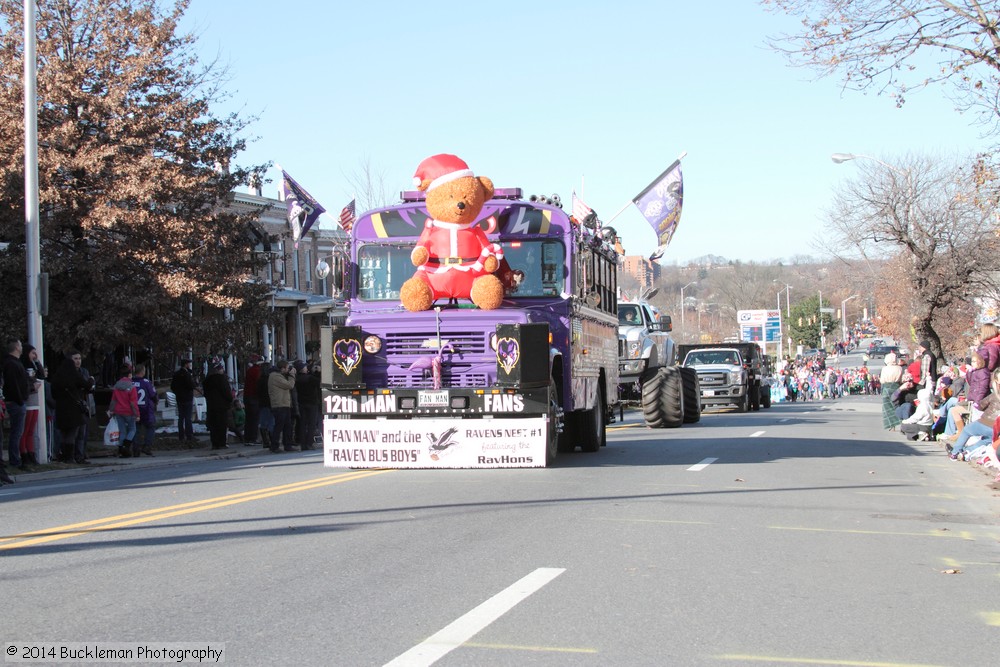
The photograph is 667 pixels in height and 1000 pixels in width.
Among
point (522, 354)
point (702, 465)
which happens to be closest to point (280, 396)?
point (702, 465)

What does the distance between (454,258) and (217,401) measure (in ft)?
33.5

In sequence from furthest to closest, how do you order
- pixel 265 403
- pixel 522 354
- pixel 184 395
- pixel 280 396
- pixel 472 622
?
1. pixel 184 395
2. pixel 265 403
3. pixel 280 396
4. pixel 522 354
5. pixel 472 622

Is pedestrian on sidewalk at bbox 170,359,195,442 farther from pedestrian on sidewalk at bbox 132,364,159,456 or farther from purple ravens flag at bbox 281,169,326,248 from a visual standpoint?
purple ravens flag at bbox 281,169,326,248

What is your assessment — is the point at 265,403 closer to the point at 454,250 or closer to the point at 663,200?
the point at 454,250

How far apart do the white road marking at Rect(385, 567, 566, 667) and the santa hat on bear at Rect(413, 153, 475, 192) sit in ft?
23.7

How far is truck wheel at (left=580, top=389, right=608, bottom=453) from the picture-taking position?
16781 mm

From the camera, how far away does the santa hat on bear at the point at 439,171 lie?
1412 cm

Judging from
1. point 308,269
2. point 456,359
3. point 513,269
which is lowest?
point 456,359

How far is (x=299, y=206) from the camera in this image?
80.7 ft

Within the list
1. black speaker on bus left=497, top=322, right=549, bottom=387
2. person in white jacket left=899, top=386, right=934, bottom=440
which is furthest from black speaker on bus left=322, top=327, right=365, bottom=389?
person in white jacket left=899, top=386, right=934, bottom=440

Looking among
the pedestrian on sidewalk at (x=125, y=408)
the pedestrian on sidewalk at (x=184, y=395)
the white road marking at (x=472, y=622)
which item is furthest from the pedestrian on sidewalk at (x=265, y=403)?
the white road marking at (x=472, y=622)

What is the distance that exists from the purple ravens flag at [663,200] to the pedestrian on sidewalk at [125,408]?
13778mm

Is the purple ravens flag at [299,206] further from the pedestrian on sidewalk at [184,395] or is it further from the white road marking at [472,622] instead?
the white road marking at [472,622]

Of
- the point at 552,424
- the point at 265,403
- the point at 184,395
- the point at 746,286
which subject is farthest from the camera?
the point at 746,286
